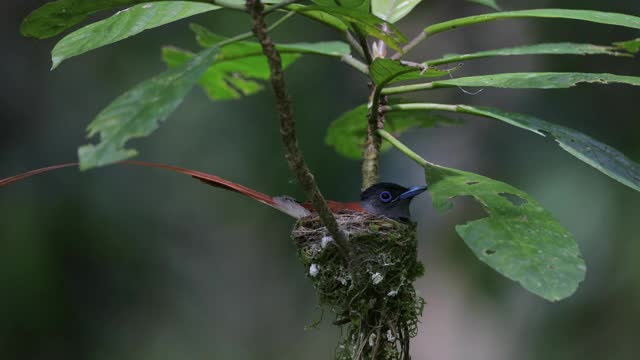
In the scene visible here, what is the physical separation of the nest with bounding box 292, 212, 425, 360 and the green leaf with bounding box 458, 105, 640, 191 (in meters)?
0.68

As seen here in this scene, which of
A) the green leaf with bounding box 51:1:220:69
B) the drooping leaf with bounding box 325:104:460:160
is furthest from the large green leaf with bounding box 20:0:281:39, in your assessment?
the drooping leaf with bounding box 325:104:460:160

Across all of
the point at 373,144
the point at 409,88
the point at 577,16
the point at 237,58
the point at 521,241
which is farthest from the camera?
the point at 237,58

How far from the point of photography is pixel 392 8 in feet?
10.0

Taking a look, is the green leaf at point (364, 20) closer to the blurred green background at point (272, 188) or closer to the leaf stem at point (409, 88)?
the leaf stem at point (409, 88)

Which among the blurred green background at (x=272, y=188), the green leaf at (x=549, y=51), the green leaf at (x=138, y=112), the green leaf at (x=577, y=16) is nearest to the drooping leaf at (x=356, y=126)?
the green leaf at (x=549, y=51)

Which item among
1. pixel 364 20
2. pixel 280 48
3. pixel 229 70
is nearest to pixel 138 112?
pixel 364 20

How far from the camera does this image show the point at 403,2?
3.06 metres

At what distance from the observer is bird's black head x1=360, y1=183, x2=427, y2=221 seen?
389cm

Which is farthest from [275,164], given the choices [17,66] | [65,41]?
[65,41]

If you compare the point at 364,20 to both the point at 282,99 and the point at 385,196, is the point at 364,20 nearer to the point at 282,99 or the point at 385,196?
the point at 282,99

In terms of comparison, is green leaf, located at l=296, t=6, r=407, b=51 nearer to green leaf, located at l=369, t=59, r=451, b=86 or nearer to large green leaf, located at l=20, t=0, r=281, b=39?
green leaf, located at l=369, t=59, r=451, b=86

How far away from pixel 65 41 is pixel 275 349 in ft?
27.3

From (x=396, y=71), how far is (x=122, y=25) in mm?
840

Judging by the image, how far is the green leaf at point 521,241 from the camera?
2033 mm
